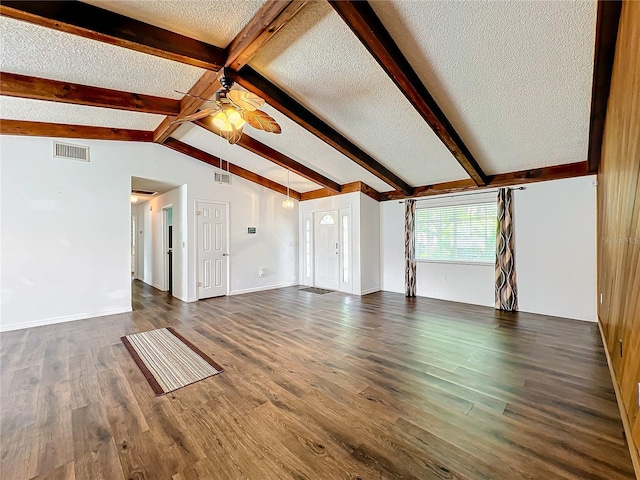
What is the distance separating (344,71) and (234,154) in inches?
134

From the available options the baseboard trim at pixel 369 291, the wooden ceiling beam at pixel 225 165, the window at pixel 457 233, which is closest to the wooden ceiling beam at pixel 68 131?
the wooden ceiling beam at pixel 225 165

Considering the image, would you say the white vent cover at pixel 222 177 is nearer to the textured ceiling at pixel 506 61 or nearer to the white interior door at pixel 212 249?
the white interior door at pixel 212 249

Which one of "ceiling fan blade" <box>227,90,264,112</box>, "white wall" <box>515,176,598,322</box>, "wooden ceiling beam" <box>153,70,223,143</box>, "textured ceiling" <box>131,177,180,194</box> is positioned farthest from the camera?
"textured ceiling" <box>131,177,180,194</box>

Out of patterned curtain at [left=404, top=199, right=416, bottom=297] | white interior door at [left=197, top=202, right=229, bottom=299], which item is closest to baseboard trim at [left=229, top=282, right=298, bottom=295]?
white interior door at [left=197, top=202, right=229, bottom=299]

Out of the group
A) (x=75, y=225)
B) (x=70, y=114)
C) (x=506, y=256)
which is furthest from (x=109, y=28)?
(x=506, y=256)

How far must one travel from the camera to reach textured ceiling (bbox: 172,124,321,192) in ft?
15.9

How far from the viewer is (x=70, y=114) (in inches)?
152

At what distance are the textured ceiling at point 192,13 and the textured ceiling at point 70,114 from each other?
2199 mm

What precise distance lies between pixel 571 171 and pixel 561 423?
3957 millimetres

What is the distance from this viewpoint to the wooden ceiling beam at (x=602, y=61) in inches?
72.8

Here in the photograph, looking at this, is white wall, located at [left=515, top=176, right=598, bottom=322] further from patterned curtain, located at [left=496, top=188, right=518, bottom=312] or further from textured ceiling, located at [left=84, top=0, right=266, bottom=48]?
textured ceiling, located at [left=84, top=0, right=266, bottom=48]

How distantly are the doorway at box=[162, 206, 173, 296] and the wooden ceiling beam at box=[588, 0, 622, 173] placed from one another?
7206mm

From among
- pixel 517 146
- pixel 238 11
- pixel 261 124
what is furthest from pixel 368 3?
pixel 517 146

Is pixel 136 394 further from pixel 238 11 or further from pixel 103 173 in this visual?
pixel 103 173
